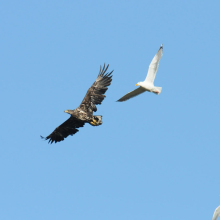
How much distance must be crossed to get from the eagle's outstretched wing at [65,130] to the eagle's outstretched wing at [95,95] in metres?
0.99

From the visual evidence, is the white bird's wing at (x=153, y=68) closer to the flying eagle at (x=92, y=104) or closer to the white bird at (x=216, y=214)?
the flying eagle at (x=92, y=104)

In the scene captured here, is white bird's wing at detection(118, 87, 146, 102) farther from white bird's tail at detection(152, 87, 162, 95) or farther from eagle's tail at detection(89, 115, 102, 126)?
eagle's tail at detection(89, 115, 102, 126)

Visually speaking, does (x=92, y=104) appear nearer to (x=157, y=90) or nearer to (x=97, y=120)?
(x=97, y=120)

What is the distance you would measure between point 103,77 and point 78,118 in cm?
239

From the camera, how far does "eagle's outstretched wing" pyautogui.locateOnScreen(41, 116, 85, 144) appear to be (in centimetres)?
2578

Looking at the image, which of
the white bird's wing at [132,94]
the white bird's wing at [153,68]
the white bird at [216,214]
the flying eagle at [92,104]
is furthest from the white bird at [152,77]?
the white bird at [216,214]

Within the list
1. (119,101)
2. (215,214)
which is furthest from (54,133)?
(215,214)

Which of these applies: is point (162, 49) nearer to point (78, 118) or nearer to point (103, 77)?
point (103, 77)

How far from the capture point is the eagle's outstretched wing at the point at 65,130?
84.6ft

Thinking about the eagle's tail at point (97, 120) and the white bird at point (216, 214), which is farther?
the white bird at point (216, 214)

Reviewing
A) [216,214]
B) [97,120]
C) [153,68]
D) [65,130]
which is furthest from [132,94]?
[216,214]

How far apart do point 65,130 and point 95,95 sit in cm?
264

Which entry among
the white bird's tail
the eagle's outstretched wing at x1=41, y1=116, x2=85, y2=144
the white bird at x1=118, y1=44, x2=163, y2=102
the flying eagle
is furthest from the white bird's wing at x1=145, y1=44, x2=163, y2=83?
the eagle's outstretched wing at x1=41, y1=116, x2=85, y2=144

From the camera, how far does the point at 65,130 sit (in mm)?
26359
